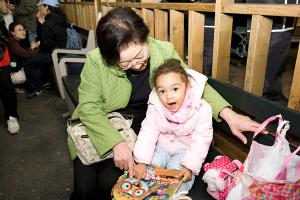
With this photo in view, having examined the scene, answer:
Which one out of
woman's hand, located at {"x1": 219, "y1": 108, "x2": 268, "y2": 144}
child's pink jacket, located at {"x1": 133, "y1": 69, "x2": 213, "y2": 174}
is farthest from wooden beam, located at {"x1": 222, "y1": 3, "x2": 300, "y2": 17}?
woman's hand, located at {"x1": 219, "y1": 108, "x2": 268, "y2": 144}

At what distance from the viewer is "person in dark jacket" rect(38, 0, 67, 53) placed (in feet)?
15.5

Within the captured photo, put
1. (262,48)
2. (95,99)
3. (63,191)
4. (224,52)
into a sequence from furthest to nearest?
(63,191)
(224,52)
(95,99)
(262,48)

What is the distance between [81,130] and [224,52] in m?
1.15

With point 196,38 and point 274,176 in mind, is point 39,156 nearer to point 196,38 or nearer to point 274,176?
point 196,38

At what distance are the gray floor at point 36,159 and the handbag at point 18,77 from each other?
0.88 meters

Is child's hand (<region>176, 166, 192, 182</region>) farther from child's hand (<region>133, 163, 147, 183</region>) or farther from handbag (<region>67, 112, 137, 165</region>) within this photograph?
handbag (<region>67, 112, 137, 165</region>)

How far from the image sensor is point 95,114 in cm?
170

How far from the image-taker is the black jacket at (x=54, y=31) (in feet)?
15.5

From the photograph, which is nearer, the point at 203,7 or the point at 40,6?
the point at 203,7

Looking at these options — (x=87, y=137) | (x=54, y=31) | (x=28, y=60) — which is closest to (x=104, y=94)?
(x=87, y=137)

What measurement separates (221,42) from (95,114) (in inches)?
39.4

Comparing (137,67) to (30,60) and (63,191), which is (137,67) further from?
(30,60)

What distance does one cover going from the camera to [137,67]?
164 centimetres

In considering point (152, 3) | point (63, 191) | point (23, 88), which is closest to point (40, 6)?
point (23, 88)
